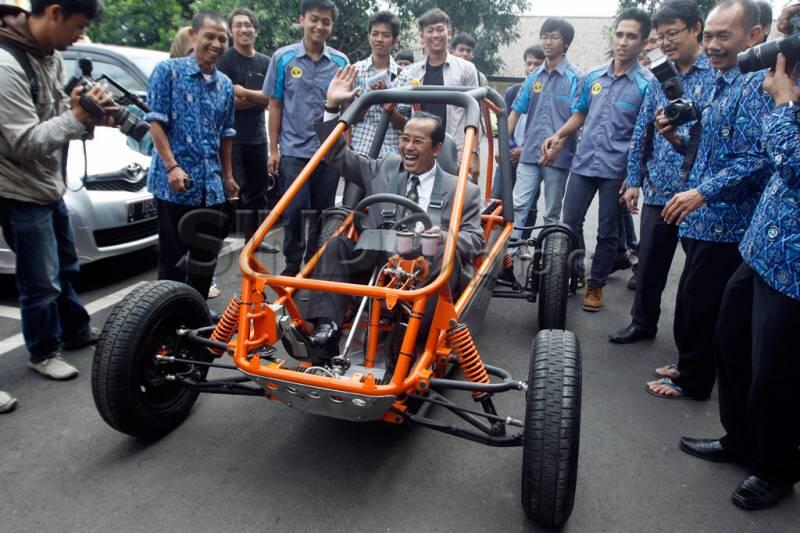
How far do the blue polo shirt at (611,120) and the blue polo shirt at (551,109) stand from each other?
416 millimetres

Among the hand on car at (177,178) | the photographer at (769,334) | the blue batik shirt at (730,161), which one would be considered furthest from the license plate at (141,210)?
the photographer at (769,334)

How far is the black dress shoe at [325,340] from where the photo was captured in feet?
8.73

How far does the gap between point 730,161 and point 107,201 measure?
388 cm

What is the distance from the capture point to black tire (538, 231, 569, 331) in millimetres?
3770

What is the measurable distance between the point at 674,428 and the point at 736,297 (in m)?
0.85

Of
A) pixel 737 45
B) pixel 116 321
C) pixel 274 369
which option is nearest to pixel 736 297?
pixel 737 45

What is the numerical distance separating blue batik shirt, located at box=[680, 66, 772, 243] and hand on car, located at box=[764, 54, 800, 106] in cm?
55

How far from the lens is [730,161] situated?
9.21 feet

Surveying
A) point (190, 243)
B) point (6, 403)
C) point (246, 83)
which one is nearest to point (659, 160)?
point (190, 243)

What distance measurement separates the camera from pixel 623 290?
5.12m

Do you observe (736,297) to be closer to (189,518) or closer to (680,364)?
(680,364)

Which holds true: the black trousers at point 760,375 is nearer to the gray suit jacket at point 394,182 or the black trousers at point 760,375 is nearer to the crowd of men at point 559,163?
the crowd of men at point 559,163

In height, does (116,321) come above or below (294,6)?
below

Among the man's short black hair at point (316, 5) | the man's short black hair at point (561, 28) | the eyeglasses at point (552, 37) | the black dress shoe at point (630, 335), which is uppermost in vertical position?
the man's short black hair at point (316, 5)
